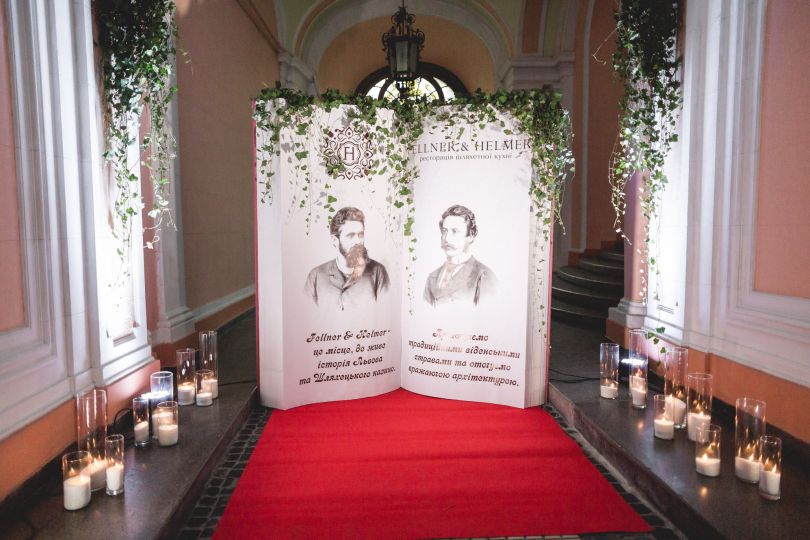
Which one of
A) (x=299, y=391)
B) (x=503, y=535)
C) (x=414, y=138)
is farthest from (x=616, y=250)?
(x=503, y=535)

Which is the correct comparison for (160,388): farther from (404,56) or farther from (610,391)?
(404,56)

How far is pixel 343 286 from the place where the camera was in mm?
4023

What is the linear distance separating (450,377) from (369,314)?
31.5 inches

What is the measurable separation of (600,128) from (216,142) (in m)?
5.54

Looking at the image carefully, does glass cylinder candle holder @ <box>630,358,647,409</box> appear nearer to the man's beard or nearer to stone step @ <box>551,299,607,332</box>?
the man's beard

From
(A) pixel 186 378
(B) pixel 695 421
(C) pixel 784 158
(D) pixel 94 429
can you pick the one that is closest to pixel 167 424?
(D) pixel 94 429

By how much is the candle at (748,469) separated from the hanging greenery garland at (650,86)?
1.88 m

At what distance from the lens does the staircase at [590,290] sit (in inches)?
247

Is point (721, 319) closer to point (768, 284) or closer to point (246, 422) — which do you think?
point (768, 284)

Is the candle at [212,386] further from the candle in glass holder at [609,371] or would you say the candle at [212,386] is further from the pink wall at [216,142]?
the candle in glass holder at [609,371]

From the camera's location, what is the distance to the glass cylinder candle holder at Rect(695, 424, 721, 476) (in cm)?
265

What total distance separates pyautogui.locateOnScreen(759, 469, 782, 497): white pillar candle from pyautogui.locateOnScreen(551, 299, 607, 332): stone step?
3.66 meters

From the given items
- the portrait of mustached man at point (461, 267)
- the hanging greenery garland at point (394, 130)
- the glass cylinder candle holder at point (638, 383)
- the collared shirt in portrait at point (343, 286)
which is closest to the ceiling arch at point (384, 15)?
the hanging greenery garland at point (394, 130)

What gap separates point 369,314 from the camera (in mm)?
4121
